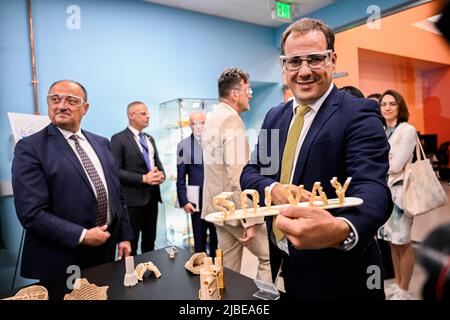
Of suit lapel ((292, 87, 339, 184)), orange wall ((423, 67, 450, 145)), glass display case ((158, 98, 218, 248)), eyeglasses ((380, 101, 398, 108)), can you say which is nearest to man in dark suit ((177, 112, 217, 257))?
glass display case ((158, 98, 218, 248))

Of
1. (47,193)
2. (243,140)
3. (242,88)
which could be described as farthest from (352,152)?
(47,193)

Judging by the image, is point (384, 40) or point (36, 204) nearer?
point (36, 204)

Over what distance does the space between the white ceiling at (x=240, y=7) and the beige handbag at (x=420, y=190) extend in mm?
2431

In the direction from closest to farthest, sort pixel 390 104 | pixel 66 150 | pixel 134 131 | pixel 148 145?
1. pixel 66 150
2. pixel 390 104
3. pixel 134 131
4. pixel 148 145

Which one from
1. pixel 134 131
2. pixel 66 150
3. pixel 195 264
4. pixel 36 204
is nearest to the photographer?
pixel 195 264

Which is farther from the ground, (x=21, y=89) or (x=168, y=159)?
(x=21, y=89)

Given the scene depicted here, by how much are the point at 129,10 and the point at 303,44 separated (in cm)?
345

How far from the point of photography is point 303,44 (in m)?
0.89

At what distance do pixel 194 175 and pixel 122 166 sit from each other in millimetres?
765

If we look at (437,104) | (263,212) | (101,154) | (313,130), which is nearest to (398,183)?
(437,104)

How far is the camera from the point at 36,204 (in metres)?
1.50

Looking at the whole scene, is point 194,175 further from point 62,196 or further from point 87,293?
point 87,293

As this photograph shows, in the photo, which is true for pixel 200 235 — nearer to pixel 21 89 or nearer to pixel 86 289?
pixel 86 289

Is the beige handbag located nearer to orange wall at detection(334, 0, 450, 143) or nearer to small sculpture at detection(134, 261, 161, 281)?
orange wall at detection(334, 0, 450, 143)
